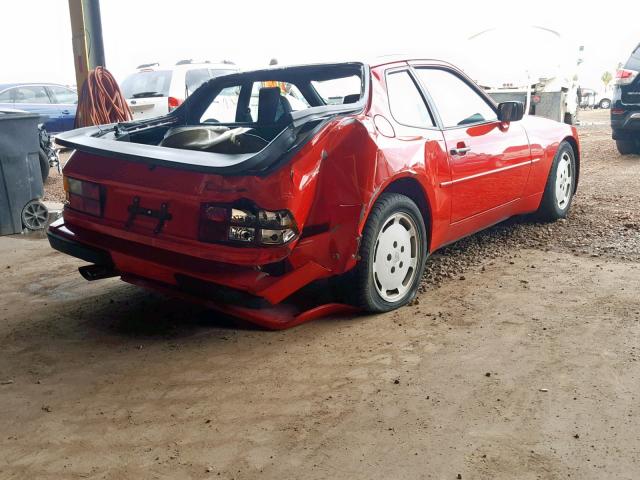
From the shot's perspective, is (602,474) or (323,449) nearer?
(602,474)

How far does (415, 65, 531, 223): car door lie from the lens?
13.5 ft

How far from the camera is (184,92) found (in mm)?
10742

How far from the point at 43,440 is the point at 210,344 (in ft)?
3.49

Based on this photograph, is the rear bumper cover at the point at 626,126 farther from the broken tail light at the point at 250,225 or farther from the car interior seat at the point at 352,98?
the broken tail light at the point at 250,225

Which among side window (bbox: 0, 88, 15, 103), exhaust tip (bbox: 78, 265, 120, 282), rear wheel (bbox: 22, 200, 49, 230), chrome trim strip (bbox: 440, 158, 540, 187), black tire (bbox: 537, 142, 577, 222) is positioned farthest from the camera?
side window (bbox: 0, 88, 15, 103)

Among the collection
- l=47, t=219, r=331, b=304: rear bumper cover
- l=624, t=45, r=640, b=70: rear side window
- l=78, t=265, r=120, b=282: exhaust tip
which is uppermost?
l=624, t=45, r=640, b=70: rear side window

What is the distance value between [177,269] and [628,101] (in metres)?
8.96

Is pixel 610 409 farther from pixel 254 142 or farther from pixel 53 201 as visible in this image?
pixel 53 201

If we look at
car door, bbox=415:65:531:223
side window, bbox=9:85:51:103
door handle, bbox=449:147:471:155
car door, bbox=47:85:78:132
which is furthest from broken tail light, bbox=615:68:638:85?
side window, bbox=9:85:51:103

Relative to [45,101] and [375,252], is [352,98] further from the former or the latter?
[45,101]

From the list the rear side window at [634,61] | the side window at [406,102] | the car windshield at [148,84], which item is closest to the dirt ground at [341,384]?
the side window at [406,102]

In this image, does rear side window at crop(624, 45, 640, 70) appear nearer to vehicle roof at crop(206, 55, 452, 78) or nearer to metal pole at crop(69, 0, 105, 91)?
vehicle roof at crop(206, 55, 452, 78)

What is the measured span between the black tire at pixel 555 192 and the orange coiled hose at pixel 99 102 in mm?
4345

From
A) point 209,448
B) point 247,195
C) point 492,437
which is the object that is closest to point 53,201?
point 247,195
